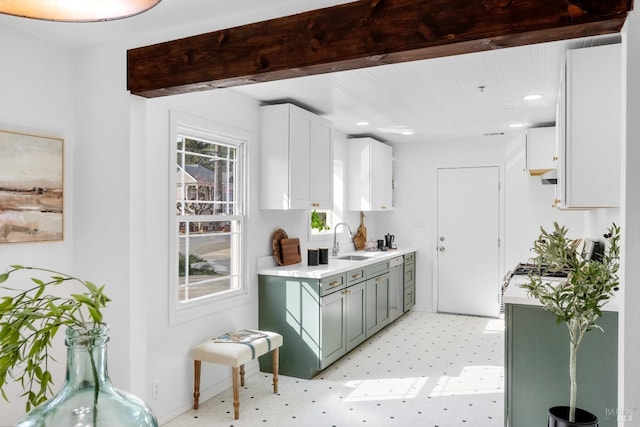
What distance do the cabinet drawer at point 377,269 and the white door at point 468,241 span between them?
4.54 feet

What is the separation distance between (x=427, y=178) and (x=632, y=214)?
4.92 m

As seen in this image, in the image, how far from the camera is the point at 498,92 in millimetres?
3879

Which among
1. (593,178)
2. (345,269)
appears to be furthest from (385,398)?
(593,178)

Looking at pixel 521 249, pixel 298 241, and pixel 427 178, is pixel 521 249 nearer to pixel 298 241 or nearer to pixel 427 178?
pixel 427 178

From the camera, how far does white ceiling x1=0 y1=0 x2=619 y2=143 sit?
2379 mm

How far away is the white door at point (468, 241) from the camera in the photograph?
20.3 feet

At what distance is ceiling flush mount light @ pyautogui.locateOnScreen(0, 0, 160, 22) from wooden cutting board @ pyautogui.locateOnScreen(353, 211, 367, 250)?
5332mm

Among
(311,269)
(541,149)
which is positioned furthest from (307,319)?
(541,149)

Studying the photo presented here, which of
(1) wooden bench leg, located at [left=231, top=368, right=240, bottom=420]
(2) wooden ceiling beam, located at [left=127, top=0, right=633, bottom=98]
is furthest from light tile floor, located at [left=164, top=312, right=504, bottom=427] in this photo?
(2) wooden ceiling beam, located at [left=127, top=0, right=633, bottom=98]

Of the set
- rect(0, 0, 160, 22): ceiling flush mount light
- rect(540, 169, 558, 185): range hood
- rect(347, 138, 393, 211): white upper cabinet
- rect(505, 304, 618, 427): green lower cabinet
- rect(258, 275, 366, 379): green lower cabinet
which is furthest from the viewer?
rect(347, 138, 393, 211): white upper cabinet

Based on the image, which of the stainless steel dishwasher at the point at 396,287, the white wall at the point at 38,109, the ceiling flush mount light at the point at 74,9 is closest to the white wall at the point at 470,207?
the stainless steel dishwasher at the point at 396,287

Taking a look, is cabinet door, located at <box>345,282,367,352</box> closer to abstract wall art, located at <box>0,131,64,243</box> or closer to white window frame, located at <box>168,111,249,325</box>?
white window frame, located at <box>168,111,249,325</box>

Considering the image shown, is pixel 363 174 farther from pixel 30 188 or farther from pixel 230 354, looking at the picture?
pixel 30 188

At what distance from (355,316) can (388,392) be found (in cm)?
104
